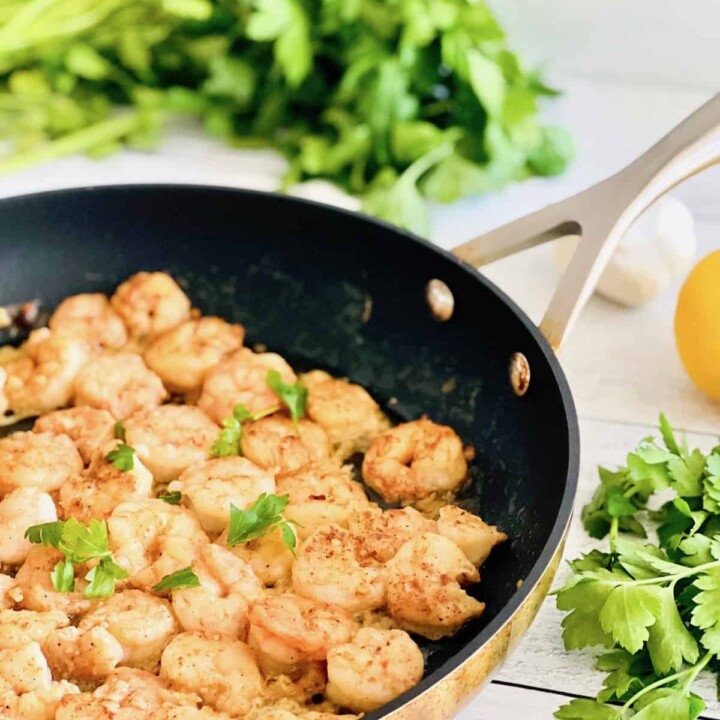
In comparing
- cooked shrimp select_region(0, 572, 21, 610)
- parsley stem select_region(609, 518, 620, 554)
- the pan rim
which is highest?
the pan rim

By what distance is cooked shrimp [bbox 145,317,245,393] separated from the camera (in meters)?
1.69

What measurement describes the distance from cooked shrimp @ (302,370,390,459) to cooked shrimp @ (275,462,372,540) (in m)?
0.10

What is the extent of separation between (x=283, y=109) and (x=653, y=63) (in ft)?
2.74

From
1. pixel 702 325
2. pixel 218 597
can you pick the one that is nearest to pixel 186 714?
pixel 218 597

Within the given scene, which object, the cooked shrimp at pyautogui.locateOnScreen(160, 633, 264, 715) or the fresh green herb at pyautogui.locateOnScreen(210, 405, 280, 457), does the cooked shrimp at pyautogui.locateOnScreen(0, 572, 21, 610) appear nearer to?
the cooked shrimp at pyautogui.locateOnScreen(160, 633, 264, 715)

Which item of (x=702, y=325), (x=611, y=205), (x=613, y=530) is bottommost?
(x=613, y=530)

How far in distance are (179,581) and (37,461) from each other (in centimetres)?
30

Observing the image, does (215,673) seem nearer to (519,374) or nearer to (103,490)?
(103,490)

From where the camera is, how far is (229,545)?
4.58 ft

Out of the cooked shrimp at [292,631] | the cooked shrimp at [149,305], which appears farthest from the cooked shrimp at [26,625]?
the cooked shrimp at [149,305]

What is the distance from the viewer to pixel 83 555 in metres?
1.34

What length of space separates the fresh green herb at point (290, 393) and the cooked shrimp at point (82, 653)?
0.47 m

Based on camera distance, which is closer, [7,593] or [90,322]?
[7,593]

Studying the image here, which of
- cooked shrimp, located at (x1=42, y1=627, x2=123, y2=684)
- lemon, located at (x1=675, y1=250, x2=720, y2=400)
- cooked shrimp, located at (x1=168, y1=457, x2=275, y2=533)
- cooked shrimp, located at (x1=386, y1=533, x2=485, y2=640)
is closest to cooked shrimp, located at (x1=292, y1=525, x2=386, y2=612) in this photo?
cooked shrimp, located at (x1=386, y1=533, x2=485, y2=640)
